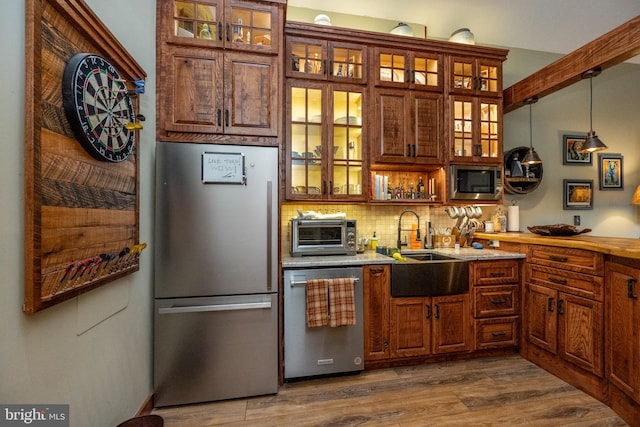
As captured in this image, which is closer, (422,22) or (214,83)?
(214,83)

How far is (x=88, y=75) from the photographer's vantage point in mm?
1165

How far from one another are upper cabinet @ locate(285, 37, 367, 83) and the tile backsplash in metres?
1.20

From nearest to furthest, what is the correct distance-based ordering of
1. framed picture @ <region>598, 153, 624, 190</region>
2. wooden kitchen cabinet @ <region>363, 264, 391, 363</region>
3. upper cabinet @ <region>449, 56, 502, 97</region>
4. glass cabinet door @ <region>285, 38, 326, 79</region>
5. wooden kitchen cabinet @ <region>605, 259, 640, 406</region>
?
1. wooden kitchen cabinet @ <region>605, 259, 640, 406</region>
2. wooden kitchen cabinet @ <region>363, 264, 391, 363</region>
3. glass cabinet door @ <region>285, 38, 326, 79</region>
4. upper cabinet @ <region>449, 56, 502, 97</region>
5. framed picture @ <region>598, 153, 624, 190</region>

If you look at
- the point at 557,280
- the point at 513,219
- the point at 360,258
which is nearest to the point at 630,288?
the point at 557,280

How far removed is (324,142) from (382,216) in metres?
1.04

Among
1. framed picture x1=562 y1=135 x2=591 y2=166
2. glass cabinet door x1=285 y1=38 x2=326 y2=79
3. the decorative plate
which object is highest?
glass cabinet door x1=285 y1=38 x2=326 y2=79

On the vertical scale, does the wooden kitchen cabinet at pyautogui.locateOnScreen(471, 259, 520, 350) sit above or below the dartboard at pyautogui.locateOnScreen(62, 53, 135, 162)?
below

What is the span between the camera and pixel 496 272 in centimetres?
245

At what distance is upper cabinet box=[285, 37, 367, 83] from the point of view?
7.79ft

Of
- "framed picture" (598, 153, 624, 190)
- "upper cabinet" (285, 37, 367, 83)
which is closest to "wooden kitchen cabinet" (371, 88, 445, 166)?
"upper cabinet" (285, 37, 367, 83)

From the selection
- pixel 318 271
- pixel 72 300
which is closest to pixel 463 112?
pixel 318 271

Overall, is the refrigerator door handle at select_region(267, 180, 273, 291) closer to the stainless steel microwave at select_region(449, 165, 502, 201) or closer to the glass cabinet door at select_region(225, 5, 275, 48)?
the glass cabinet door at select_region(225, 5, 275, 48)

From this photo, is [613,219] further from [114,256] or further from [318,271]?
[114,256]

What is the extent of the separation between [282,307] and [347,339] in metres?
0.58
